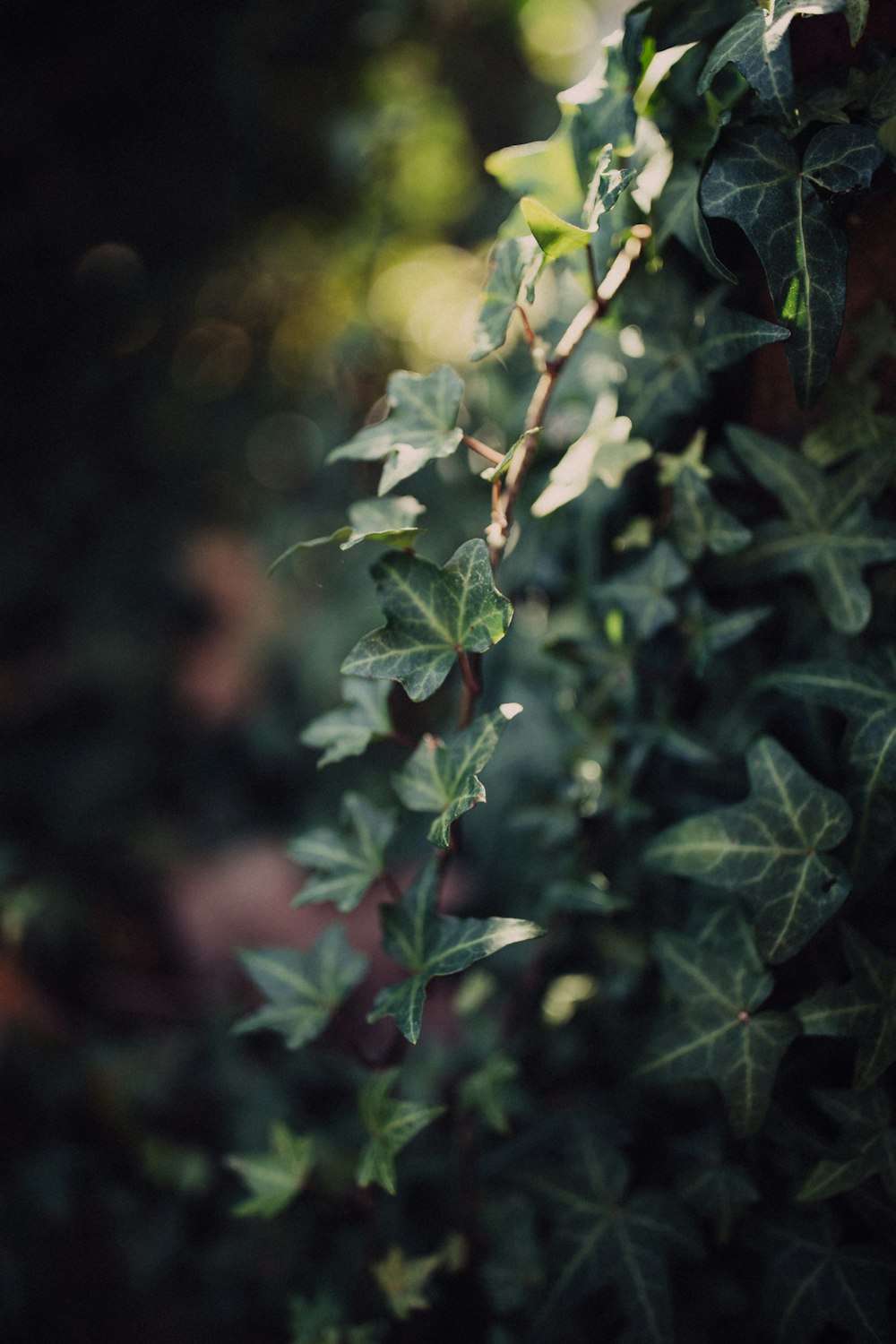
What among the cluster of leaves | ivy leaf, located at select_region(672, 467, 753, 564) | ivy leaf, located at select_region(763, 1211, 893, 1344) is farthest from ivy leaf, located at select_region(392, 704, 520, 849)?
ivy leaf, located at select_region(763, 1211, 893, 1344)

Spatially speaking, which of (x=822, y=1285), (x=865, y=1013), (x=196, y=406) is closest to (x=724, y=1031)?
(x=865, y=1013)

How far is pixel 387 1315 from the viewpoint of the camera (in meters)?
0.85

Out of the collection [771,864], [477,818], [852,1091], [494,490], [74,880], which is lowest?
[74,880]

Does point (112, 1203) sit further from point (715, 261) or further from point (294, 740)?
point (715, 261)

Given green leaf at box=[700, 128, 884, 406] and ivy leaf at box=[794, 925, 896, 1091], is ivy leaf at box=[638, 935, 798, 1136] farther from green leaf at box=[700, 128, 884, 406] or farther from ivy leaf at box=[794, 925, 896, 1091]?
green leaf at box=[700, 128, 884, 406]

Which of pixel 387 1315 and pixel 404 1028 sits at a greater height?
pixel 404 1028

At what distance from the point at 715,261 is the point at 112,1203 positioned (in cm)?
126

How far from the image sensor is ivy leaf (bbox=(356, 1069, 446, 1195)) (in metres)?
0.63

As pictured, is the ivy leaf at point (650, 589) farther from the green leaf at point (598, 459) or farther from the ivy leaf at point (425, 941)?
the ivy leaf at point (425, 941)

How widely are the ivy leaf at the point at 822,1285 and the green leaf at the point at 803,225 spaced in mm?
681

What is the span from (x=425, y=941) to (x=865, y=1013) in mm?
344

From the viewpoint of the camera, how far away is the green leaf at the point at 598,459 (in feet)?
2.17

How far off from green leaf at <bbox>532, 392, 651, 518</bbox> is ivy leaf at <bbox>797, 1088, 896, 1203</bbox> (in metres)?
0.53

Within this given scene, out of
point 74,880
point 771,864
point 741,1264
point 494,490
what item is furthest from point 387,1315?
point 74,880
